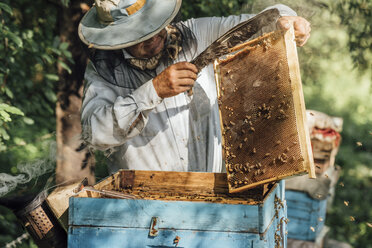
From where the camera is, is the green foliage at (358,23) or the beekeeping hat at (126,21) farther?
the green foliage at (358,23)

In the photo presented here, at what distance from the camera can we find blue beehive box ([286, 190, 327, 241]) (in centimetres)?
421

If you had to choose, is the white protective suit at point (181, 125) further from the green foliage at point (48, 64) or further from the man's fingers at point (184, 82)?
the green foliage at point (48, 64)

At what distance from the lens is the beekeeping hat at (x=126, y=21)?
7.62 ft

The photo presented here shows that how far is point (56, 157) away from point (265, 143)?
288 centimetres

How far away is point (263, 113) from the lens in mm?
1994

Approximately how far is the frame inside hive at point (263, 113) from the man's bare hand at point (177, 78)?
160 millimetres

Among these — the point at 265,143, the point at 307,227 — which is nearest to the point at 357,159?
the point at 307,227

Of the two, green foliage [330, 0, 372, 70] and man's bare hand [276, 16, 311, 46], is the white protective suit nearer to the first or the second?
man's bare hand [276, 16, 311, 46]

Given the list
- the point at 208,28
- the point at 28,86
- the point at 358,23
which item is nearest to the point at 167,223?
the point at 208,28

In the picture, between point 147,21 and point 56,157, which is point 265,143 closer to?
point 147,21

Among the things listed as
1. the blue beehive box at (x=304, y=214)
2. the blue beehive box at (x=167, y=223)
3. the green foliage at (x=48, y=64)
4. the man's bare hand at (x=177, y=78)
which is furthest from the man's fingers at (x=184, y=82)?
the blue beehive box at (x=304, y=214)

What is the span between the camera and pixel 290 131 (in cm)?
185

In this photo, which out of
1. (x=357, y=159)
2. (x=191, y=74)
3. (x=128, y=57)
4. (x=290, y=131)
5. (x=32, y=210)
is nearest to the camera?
(x=290, y=131)

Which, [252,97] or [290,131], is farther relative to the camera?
A: [252,97]
